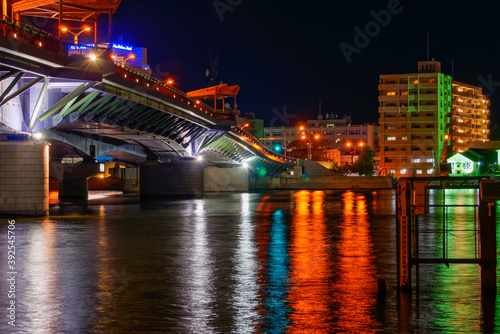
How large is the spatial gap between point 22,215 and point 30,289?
88.5 ft

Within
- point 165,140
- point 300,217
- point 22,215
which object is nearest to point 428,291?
point 300,217

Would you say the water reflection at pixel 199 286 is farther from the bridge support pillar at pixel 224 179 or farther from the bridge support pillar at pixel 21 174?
the bridge support pillar at pixel 224 179

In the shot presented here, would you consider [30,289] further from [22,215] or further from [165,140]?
[165,140]

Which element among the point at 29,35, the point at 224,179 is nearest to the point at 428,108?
the point at 224,179

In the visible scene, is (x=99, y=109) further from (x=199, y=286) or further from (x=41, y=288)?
(x=199, y=286)

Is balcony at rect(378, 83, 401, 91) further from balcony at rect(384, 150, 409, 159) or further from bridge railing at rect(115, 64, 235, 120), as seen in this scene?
bridge railing at rect(115, 64, 235, 120)

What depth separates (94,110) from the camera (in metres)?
46.5

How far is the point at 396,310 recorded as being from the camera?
11.9 m

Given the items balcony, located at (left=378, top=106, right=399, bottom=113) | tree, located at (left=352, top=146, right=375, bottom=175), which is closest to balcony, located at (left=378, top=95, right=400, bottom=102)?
balcony, located at (left=378, top=106, right=399, bottom=113)

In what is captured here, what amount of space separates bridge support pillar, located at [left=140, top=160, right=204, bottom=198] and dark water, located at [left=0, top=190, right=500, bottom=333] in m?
51.0

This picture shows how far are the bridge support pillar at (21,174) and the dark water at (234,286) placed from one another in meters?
12.5

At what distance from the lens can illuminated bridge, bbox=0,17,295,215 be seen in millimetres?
35062

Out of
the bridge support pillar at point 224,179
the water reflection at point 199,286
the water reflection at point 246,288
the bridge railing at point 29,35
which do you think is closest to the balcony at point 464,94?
the bridge support pillar at point 224,179

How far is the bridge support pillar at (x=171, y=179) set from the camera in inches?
3108
